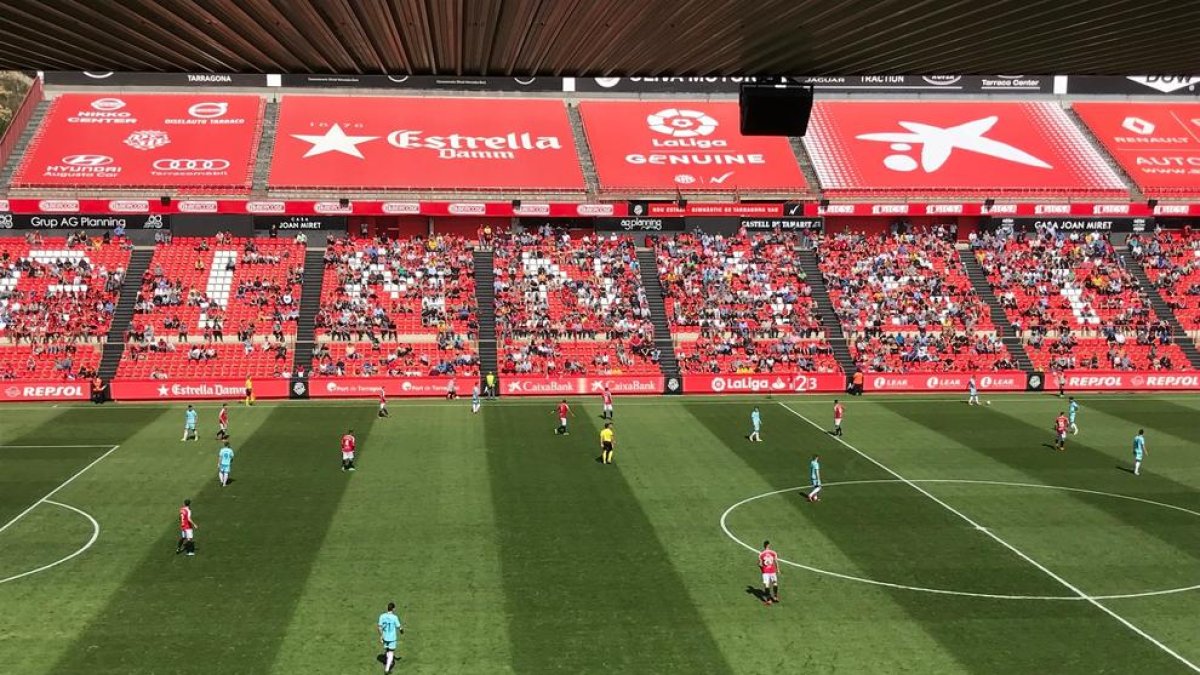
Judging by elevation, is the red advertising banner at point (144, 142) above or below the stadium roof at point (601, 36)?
above

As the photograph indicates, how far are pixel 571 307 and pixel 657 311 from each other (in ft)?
16.3

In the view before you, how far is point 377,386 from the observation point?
52.8 metres

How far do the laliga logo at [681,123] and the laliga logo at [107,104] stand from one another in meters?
37.6

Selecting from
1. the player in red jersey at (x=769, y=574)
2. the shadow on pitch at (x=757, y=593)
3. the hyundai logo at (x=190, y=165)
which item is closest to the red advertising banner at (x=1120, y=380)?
the shadow on pitch at (x=757, y=593)

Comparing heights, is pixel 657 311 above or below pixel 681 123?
below

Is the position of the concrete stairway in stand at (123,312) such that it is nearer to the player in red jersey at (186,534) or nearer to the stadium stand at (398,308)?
the stadium stand at (398,308)

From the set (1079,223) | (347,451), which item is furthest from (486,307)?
(1079,223)

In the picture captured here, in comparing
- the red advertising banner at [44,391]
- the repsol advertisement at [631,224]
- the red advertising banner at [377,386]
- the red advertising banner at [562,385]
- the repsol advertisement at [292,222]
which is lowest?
the red advertising banner at [44,391]

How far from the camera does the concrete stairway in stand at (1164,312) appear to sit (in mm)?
61156

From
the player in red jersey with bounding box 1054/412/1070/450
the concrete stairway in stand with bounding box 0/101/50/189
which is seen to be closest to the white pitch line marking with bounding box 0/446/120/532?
the player in red jersey with bounding box 1054/412/1070/450

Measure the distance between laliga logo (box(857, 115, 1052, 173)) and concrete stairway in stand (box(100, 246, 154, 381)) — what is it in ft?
163

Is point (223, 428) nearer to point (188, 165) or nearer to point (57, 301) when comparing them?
point (57, 301)

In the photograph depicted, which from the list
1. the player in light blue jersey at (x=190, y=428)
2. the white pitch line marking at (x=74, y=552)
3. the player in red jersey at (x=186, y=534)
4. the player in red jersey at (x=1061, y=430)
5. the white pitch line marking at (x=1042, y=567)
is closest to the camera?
the white pitch line marking at (x=1042, y=567)

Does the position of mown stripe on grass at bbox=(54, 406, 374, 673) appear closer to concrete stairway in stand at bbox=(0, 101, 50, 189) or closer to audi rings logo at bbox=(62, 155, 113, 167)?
audi rings logo at bbox=(62, 155, 113, 167)
